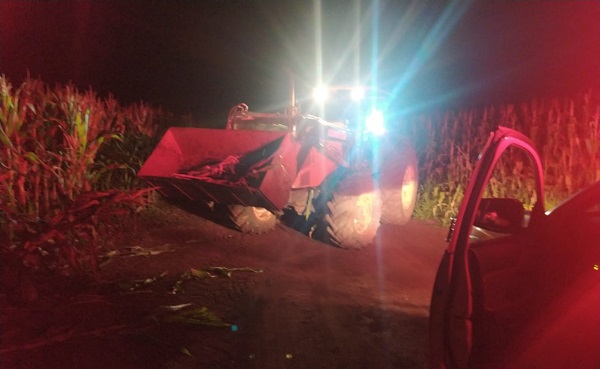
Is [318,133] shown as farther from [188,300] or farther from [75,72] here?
[75,72]

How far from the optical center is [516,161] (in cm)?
812

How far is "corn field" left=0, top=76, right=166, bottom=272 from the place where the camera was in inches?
148

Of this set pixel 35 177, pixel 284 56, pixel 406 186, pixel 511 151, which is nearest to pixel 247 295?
pixel 35 177

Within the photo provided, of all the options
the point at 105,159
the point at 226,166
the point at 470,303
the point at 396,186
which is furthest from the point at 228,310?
the point at 396,186

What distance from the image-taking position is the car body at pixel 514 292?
1.77 meters

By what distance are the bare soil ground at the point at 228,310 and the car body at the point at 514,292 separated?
1.25 meters

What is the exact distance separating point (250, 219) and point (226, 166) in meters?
1.24

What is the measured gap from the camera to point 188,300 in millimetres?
4031

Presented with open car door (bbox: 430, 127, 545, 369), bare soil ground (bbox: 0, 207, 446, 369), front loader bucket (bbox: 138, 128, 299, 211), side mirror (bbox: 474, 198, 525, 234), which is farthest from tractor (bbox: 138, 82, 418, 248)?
open car door (bbox: 430, 127, 545, 369)

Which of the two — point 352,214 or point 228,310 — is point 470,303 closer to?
point 228,310

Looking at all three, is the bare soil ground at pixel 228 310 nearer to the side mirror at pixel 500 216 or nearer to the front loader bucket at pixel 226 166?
the front loader bucket at pixel 226 166

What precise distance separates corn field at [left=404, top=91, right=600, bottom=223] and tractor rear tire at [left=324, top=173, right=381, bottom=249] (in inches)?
107

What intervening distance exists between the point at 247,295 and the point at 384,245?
112 inches

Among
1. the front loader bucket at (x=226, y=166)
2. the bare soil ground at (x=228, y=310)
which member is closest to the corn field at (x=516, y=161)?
the bare soil ground at (x=228, y=310)
